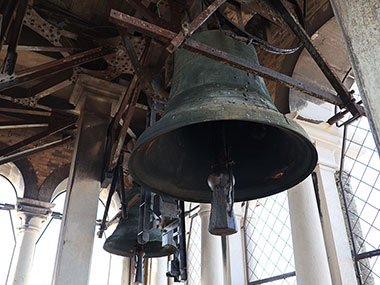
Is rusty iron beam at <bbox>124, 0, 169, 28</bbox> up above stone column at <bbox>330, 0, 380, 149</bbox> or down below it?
above

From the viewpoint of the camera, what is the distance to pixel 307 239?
3.84 m

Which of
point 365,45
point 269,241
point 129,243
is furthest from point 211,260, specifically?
point 365,45

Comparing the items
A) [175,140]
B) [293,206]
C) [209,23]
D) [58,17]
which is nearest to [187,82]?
[175,140]

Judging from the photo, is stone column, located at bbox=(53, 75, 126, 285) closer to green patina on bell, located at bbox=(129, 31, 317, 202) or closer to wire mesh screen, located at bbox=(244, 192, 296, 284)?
green patina on bell, located at bbox=(129, 31, 317, 202)

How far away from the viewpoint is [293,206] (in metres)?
4.10

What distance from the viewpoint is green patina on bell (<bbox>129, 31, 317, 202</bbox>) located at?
2182 mm

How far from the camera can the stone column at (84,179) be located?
4035 millimetres

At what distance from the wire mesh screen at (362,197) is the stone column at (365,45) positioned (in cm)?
346

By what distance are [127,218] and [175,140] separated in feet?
7.37

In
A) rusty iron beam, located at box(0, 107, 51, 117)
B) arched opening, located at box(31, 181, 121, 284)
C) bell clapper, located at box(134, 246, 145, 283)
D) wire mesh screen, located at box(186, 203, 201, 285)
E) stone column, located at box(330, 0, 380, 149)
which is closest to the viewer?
stone column, located at box(330, 0, 380, 149)

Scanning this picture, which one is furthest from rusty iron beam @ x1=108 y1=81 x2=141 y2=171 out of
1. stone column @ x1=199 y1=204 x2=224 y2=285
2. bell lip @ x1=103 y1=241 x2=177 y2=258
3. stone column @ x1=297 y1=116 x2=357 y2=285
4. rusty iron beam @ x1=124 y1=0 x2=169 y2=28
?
stone column @ x1=297 y1=116 x2=357 y2=285

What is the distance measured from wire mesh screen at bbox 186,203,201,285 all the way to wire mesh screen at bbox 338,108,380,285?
4846 millimetres

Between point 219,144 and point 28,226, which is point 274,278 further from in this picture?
point 219,144

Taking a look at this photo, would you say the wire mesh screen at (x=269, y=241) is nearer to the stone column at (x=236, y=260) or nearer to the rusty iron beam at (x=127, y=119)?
the stone column at (x=236, y=260)
